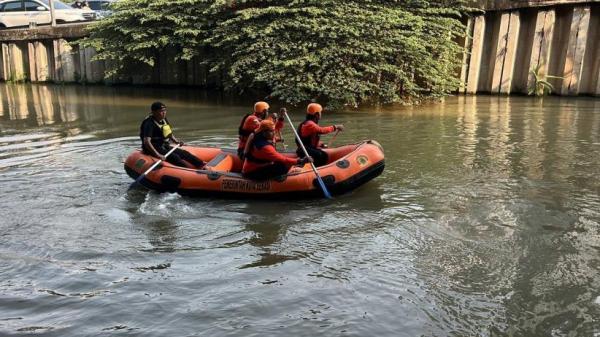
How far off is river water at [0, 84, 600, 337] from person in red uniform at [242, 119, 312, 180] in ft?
1.29

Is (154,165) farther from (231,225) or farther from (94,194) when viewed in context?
(231,225)

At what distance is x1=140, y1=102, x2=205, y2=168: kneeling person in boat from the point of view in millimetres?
8172

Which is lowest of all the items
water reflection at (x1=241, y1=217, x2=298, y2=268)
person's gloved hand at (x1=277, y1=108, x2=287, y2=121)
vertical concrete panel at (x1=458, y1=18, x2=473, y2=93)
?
water reflection at (x1=241, y1=217, x2=298, y2=268)

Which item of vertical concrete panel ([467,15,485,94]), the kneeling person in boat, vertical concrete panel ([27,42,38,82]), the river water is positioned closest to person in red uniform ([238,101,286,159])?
the kneeling person in boat

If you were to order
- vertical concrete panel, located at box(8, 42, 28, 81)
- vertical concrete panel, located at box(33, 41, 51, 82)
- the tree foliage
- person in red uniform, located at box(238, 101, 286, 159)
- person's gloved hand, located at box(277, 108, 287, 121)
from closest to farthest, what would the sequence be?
person in red uniform, located at box(238, 101, 286, 159), person's gloved hand, located at box(277, 108, 287, 121), the tree foliage, vertical concrete panel, located at box(33, 41, 51, 82), vertical concrete panel, located at box(8, 42, 28, 81)

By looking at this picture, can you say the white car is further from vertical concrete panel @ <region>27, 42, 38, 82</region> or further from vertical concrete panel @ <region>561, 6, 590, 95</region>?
vertical concrete panel @ <region>561, 6, 590, 95</region>

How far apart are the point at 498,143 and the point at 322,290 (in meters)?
6.48

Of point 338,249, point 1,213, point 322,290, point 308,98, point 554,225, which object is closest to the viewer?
point 322,290

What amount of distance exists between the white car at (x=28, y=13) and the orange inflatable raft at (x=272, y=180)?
19.0m

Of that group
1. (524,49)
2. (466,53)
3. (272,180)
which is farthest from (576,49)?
(272,180)

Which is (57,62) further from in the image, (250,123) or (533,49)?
(250,123)

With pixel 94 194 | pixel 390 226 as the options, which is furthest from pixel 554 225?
pixel 94 194

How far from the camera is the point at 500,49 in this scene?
1572 centimetres

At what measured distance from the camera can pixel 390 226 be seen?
21.4 ft
